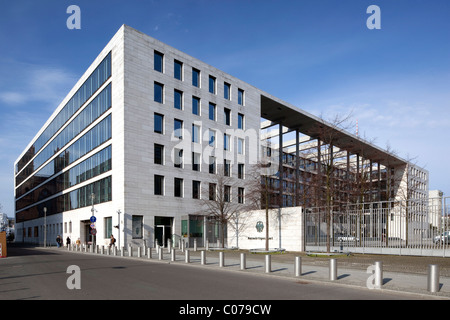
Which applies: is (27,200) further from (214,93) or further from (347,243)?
(347,243)

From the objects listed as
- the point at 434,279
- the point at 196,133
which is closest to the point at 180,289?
the point at 434,279

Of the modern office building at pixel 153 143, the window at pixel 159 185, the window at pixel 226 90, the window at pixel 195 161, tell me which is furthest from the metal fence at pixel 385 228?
the window at pixel 226 90

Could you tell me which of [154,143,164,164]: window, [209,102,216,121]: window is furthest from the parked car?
[209,102,216,121]: window

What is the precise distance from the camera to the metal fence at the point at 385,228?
22.1m

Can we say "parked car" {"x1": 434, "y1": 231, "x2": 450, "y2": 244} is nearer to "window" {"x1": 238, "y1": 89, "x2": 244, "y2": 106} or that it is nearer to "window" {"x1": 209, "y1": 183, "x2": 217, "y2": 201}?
"window" {"x1": 209, "y1": 183, "x2": 217, "y2": 201}

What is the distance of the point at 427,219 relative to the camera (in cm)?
2291

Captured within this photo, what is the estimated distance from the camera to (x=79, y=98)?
53.5 m

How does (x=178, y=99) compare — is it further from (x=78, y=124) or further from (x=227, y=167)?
(x=78, y=124)

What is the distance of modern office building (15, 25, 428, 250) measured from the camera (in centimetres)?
4031

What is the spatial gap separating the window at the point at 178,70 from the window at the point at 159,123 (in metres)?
5.59
